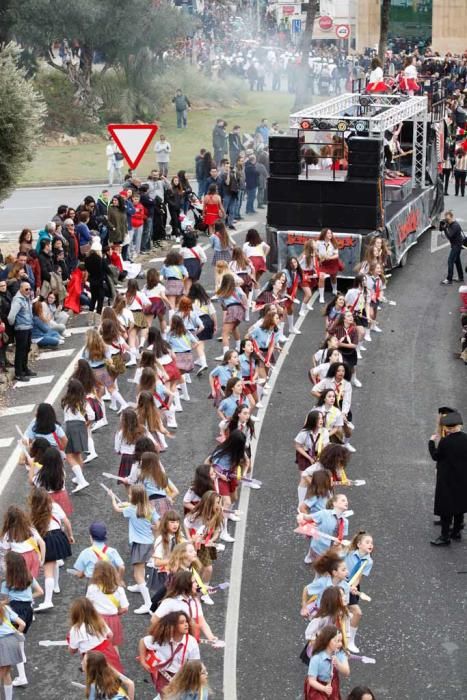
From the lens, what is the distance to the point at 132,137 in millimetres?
21188

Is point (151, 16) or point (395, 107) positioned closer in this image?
point (395, 107)

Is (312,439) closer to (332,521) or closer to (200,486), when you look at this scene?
(200,486)

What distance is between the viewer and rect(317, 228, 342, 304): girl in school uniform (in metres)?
24.3

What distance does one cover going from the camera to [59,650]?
13.0 metres

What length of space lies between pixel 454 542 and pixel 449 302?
35.7ft

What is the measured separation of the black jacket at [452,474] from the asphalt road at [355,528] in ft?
1.71

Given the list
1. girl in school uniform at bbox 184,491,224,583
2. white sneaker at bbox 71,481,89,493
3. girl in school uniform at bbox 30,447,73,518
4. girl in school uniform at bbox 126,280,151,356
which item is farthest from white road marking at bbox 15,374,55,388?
girl in school uniform at bbox 184,491,224,583

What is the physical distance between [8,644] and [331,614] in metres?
2.62

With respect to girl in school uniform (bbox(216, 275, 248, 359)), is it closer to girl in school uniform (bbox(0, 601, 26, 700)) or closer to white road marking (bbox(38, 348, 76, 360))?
white road marking (bbox(38, 348, 76, 360))

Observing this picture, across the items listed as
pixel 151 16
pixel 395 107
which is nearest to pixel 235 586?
pixel 395 107

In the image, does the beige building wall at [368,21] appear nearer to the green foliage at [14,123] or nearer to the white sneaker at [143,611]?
the green foliage at [14,123]

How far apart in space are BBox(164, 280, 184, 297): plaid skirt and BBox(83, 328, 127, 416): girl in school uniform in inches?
145

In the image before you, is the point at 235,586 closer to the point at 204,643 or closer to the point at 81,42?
the point at 204,643

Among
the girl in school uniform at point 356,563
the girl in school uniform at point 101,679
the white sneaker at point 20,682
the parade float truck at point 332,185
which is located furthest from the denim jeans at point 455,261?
the girl in school uniform at point 101,679
